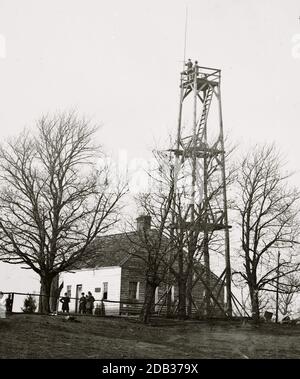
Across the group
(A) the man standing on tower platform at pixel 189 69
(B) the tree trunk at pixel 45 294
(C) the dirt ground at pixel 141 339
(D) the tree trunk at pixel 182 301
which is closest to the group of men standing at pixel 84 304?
(B) the tree trunk at pixel 45 294

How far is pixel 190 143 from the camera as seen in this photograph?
25.6m

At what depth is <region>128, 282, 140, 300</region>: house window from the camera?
3662 cm

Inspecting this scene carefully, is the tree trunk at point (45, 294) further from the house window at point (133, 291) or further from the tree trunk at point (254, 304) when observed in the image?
the house window at point (133, 291)

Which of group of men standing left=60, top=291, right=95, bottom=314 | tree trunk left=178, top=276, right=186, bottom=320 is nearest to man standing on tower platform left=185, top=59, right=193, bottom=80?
tree trunk left=178, top=276, right=186, bottom=320

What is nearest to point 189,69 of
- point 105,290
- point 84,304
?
point 84,304

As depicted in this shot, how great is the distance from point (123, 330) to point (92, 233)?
7659 millimetres

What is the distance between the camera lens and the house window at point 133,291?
3662 cm

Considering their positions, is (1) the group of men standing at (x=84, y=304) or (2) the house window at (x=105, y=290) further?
(2) the house window at (x=105, y=290)

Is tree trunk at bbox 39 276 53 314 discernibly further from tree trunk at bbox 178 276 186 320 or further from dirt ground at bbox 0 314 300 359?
tree trunk at bbox 178 276 186 320

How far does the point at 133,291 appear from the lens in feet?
121

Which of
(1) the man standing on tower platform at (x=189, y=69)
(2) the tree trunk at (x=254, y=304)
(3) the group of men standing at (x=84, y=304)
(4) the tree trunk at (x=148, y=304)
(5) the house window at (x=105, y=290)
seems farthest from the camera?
(5) the house window at (x=105, y=290)

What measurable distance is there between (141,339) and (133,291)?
19383mm

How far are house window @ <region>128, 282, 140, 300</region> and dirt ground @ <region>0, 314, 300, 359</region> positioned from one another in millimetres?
12718

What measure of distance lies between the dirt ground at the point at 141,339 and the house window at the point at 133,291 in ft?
41.7
